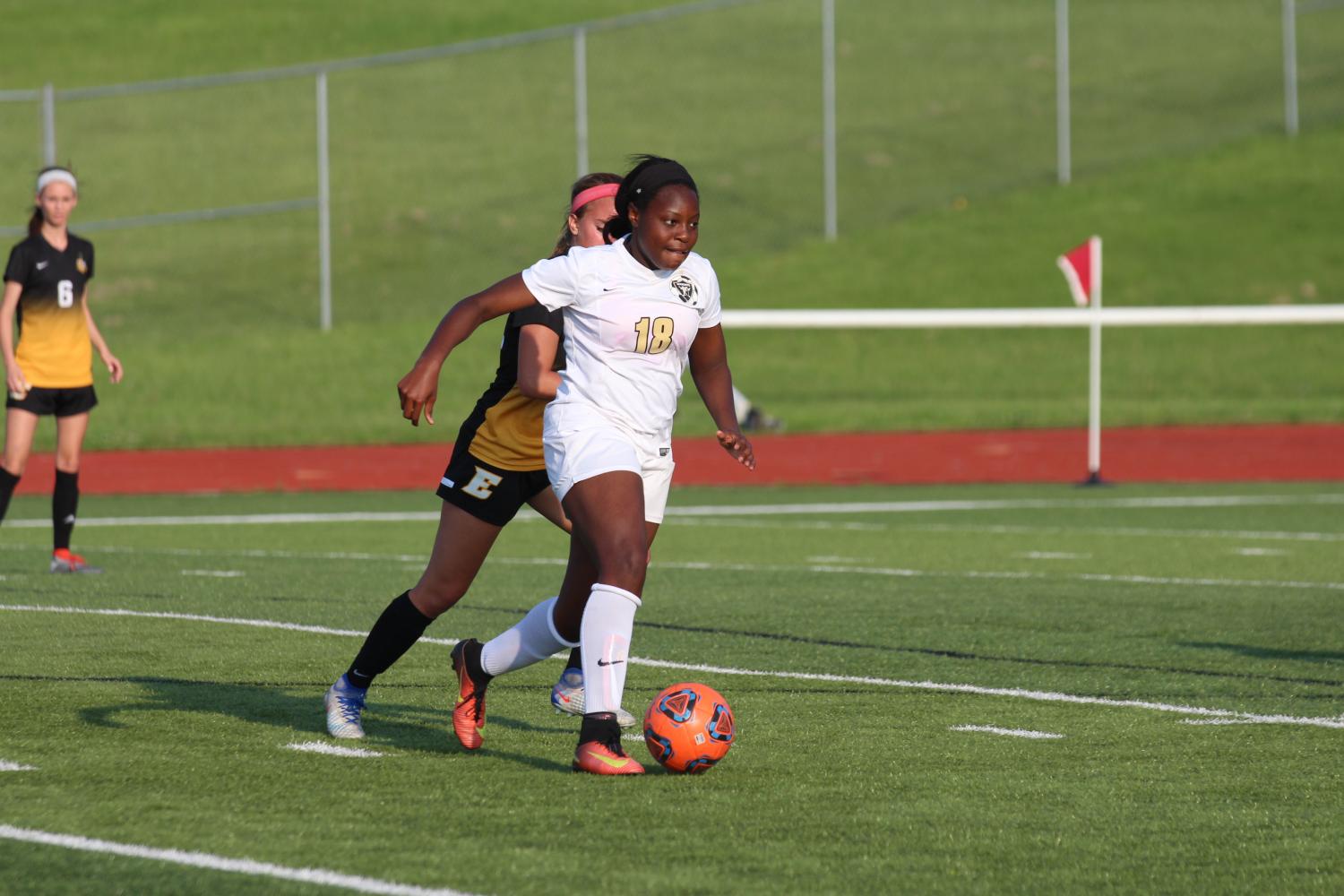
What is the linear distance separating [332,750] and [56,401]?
648 cm

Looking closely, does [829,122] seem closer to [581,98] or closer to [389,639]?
[581,98]

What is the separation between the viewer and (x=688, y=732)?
654cm

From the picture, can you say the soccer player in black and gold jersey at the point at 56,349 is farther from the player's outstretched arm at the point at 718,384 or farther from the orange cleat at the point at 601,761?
the orange cleat at the point at 601,761

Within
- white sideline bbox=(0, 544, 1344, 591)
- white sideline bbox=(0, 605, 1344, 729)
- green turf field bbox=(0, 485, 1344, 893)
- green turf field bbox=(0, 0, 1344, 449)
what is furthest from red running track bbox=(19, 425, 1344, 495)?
white sideline bbox=(0, 605, 1344, 729)

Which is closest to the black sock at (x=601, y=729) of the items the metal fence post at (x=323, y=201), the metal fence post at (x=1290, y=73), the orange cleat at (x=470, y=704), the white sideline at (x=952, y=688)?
the orange cleat at (x=470, y=704)

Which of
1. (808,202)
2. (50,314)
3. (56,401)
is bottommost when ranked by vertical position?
(56,401)

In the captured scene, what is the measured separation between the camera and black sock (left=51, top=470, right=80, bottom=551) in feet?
41.4

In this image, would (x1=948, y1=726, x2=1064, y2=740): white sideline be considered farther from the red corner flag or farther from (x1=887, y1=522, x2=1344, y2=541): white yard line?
the red corner flag

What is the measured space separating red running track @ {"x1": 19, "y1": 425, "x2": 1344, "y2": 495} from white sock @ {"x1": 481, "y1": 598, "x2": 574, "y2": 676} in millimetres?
13543

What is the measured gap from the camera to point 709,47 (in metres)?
35.8

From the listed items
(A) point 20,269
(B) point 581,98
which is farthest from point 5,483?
(B) point 581,98

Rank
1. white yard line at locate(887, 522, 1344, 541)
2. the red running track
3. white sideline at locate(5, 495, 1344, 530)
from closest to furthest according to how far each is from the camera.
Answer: white yard line at locate(887, 522, 1344, 541)
white sideline at locate(5, 495, 1344, 530)
the red running track

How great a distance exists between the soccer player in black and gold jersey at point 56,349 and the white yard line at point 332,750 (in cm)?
601

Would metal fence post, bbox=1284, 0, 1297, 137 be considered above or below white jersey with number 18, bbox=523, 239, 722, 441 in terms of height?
above
